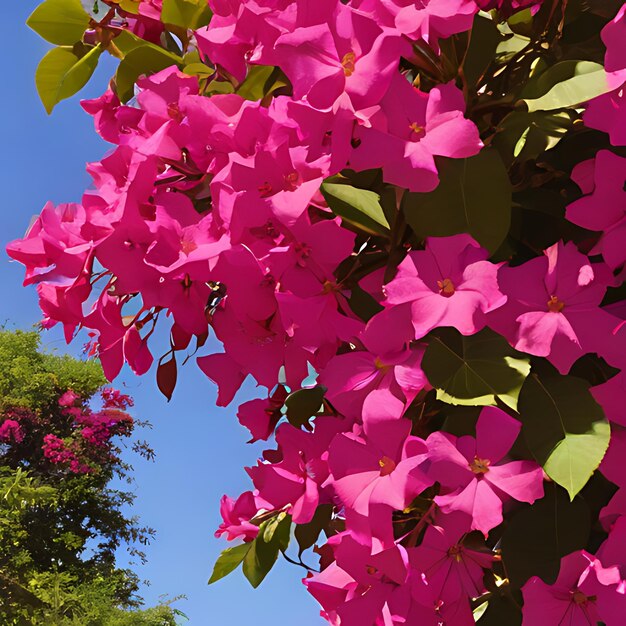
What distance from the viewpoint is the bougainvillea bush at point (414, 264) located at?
61 centimetres

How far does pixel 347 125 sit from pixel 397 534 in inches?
17.0

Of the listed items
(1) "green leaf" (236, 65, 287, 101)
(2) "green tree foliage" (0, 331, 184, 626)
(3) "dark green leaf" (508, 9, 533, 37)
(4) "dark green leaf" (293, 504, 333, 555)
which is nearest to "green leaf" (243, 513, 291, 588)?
(4) "dark green leaf" (293, 504, 333, 555)

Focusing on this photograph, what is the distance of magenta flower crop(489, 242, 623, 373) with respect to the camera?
60 centimetres

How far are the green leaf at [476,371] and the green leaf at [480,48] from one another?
0.23m

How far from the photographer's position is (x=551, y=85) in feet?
2.13

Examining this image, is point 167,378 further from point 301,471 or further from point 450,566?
point 450,566

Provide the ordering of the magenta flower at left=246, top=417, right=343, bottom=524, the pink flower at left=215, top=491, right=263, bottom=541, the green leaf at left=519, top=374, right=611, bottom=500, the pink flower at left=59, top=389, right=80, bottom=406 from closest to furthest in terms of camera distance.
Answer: the green leaf at left=519, top=374, right=611, bottom=500 → the magenta flower at left=246, top=417, right=343, bottom=524 → the pink flower at left=215, top=491, right=263, bottom=541 → the pink flower at left=59, top=389, right=80, bottom=406

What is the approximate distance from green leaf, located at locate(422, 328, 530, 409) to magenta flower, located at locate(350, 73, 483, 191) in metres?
0.13

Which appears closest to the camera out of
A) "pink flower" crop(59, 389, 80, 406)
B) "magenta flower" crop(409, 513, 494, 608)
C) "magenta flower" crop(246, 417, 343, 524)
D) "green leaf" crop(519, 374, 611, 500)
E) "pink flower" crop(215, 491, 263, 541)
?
"green leaf" crop(519, 374, 611, 500)

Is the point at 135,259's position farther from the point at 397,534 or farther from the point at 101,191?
the point at 397,534

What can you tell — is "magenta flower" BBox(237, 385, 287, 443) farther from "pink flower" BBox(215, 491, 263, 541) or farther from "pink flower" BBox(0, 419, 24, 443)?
"pink flower" BBox(0, 419, 24, 443)

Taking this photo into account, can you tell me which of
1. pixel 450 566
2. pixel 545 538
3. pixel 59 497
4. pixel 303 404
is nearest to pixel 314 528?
pixel 303 404

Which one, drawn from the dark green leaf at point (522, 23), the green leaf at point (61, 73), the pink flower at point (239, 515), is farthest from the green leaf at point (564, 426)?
the green leaf at point (61, 73)

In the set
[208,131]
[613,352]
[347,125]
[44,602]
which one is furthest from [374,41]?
[44,602]
